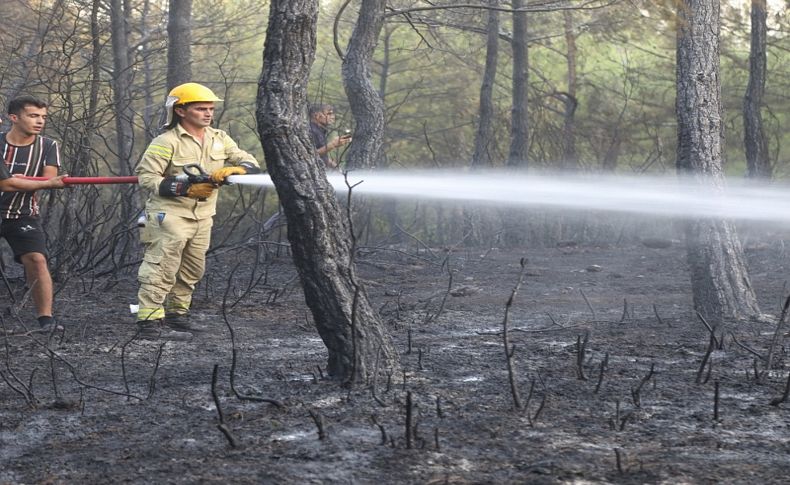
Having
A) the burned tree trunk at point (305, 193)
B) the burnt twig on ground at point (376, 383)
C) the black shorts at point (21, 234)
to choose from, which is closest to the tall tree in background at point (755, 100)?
the black shorts at point (21, 234)

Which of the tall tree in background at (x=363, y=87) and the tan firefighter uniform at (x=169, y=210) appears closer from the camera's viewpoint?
the tan firefighter uniform at (x=169, y=210)

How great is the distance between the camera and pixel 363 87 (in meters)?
10.8

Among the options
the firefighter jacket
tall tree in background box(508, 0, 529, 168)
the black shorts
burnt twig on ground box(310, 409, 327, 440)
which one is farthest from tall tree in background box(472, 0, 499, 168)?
burnt twig on ground box(310, 409, 327, 440)

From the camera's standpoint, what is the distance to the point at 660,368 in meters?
5.17

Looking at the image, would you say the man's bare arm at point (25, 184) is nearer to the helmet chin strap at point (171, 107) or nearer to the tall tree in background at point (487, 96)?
the helmet chin strap at point (171, 107)

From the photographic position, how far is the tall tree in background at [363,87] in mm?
10750

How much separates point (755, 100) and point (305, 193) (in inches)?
431

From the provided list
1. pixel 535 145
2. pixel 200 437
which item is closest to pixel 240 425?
pixel 200 437

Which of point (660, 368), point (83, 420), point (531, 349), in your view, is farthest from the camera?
point (531, 349)

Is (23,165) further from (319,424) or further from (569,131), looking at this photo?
(569,131)

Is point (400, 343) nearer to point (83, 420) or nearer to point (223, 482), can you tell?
point (83, 420)

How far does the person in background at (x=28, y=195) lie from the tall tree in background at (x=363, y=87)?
14.7 ft

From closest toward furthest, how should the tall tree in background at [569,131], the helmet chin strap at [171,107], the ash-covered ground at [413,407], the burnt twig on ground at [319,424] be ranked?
the ash-covered ground at [413,407], the burnt twig on ground at [319,424], the helmet chin strap at [171,107], the tall tree in background at [569,131]

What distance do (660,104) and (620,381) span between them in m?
17.1
